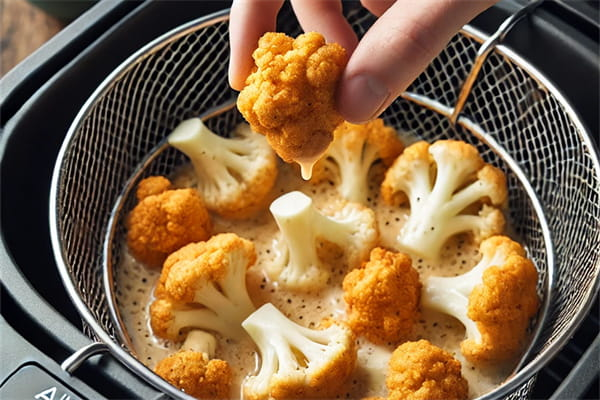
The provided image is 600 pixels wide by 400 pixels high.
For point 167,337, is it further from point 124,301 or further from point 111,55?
point 111,55

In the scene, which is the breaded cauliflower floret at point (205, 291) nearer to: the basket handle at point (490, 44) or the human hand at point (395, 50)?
the human hand at point (395, 50)

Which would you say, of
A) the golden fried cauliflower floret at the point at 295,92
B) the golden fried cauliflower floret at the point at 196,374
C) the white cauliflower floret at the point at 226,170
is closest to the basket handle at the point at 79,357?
the golden fried cauliflower floret at the point at 196,374

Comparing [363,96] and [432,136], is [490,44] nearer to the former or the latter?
→ [432,136]

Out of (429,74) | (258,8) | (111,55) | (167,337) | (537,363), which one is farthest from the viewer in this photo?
(429,74)

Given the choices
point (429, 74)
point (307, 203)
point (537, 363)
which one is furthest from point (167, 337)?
point (429, 74)

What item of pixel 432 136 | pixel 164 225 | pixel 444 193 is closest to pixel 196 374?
pixel 164 225
